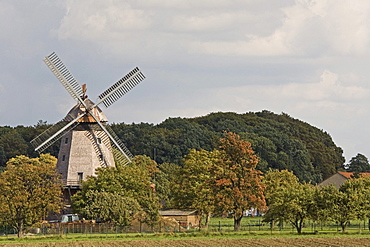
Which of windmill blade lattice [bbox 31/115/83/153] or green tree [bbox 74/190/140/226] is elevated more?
windmill blade lattice [bbox 31/115/83/153]

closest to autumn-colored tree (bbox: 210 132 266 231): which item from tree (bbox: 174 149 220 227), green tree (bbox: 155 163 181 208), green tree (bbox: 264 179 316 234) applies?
green tree (bbox: 264 179 316 234)

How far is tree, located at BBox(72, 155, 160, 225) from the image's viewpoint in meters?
73.6

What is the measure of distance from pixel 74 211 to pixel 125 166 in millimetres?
9332

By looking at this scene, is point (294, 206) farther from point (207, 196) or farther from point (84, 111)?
point (84, 111)

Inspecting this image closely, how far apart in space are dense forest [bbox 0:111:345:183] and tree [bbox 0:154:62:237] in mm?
76751

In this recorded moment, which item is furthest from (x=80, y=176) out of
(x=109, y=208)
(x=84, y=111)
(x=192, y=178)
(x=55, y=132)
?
(x=192, y=178)

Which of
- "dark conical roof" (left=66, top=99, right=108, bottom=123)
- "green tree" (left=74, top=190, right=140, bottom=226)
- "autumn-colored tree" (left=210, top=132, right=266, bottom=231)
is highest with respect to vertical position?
"dark conical roof" (left=66, top=99, right=108, bottom=123)

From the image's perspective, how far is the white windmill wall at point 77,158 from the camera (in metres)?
80.1

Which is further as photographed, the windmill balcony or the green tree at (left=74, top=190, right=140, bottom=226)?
the windmill balcony

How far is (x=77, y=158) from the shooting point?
80.6 metres

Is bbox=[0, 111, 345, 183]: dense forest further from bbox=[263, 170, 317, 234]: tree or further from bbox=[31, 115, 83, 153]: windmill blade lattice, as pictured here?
bbox=[263, 170, 317, 234]: tree

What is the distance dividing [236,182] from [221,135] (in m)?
99.0

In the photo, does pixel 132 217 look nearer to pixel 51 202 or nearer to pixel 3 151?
pixel 51 202

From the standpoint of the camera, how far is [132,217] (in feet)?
246
